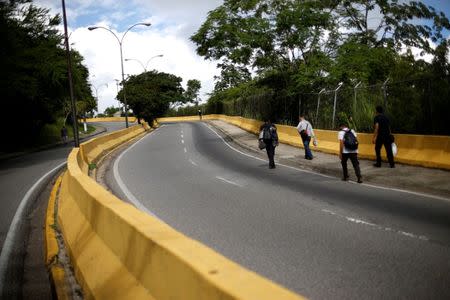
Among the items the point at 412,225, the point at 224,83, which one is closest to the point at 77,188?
the point at 412,225

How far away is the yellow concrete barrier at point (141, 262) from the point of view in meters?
2.39

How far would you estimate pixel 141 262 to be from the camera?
363 centimetres

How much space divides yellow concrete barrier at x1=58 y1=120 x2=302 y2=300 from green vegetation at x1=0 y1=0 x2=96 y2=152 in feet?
84.9

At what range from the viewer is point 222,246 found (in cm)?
680

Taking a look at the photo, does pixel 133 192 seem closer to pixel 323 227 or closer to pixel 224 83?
pixel 323 227

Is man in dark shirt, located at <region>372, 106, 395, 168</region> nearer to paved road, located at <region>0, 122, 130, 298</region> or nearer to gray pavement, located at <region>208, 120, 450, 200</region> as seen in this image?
gray pavement, located at <region>208, 120, 450, 200</region>

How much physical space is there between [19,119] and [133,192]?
28.8 meters

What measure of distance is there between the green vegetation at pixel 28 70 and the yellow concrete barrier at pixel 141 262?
25.9 m

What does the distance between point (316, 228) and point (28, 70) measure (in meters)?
30.1

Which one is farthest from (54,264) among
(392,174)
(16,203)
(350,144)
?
(392,174)

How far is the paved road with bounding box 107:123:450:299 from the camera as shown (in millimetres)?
5180

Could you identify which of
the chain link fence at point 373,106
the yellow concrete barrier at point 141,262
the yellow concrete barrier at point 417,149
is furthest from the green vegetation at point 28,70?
the yellow concrete barrier at point 141,262

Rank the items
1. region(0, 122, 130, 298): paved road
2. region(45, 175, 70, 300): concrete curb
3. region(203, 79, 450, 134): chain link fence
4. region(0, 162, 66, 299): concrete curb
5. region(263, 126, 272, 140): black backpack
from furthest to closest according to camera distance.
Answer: region(263, 126, 272, 140): black backpack, region(203, 79, 450, 134): chain link fence, region(0, 122, 130, 298): paved road, region(0, 162, 66, 299): concrete curb, region(45, 175, 70, 300): concrete curb

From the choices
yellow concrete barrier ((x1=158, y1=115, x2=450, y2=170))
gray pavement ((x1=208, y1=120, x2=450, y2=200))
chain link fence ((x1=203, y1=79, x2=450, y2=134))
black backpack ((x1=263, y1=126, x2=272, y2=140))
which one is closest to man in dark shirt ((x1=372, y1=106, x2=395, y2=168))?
gray pavement ((x1=208, y1=120, x2=450, y2=200))
